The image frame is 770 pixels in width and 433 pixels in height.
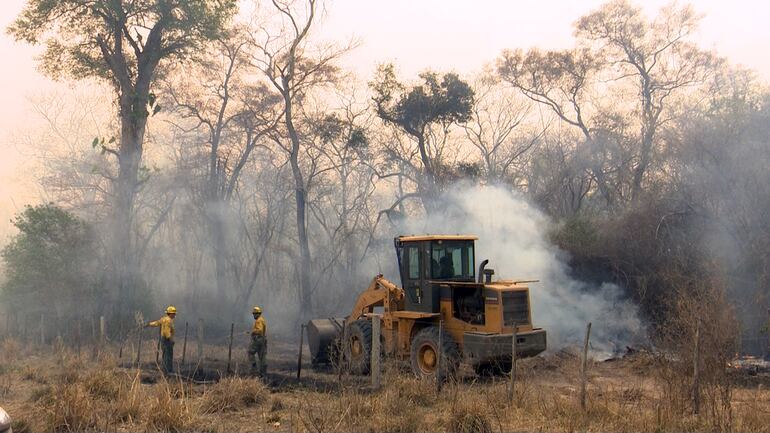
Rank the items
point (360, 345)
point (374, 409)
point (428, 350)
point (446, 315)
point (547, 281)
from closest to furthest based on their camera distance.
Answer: point (374, 409)
point (428, 350)
point (446, 315)
point (360, 345)
point (547, 281)

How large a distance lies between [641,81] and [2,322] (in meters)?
30.4

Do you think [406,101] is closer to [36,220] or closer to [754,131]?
[754,131]

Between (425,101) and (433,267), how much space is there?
15.5 m

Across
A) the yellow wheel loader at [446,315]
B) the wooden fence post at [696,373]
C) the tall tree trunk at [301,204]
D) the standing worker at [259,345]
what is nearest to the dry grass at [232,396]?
the yellow wheel loader at [446,315]

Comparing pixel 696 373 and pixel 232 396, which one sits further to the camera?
pixel 232 396

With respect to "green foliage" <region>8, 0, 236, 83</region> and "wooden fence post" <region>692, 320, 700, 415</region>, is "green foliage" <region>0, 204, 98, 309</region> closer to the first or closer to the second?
"green foliage" <region>8, 0, 236, 83</region>

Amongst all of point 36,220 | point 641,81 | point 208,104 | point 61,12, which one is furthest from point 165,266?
point 641,81

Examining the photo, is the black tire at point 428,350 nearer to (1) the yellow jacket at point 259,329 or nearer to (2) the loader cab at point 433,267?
(2) the loader cab at point 433,267

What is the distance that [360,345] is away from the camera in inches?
552

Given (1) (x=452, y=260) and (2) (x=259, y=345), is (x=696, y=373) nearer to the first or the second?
(1) (x=452, y=260)

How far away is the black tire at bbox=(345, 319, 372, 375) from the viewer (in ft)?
44.2

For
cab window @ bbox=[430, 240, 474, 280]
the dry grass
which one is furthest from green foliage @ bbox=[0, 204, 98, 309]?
the dry grass

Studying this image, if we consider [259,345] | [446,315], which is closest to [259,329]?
[259,345]

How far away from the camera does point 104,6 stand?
23.0 m
